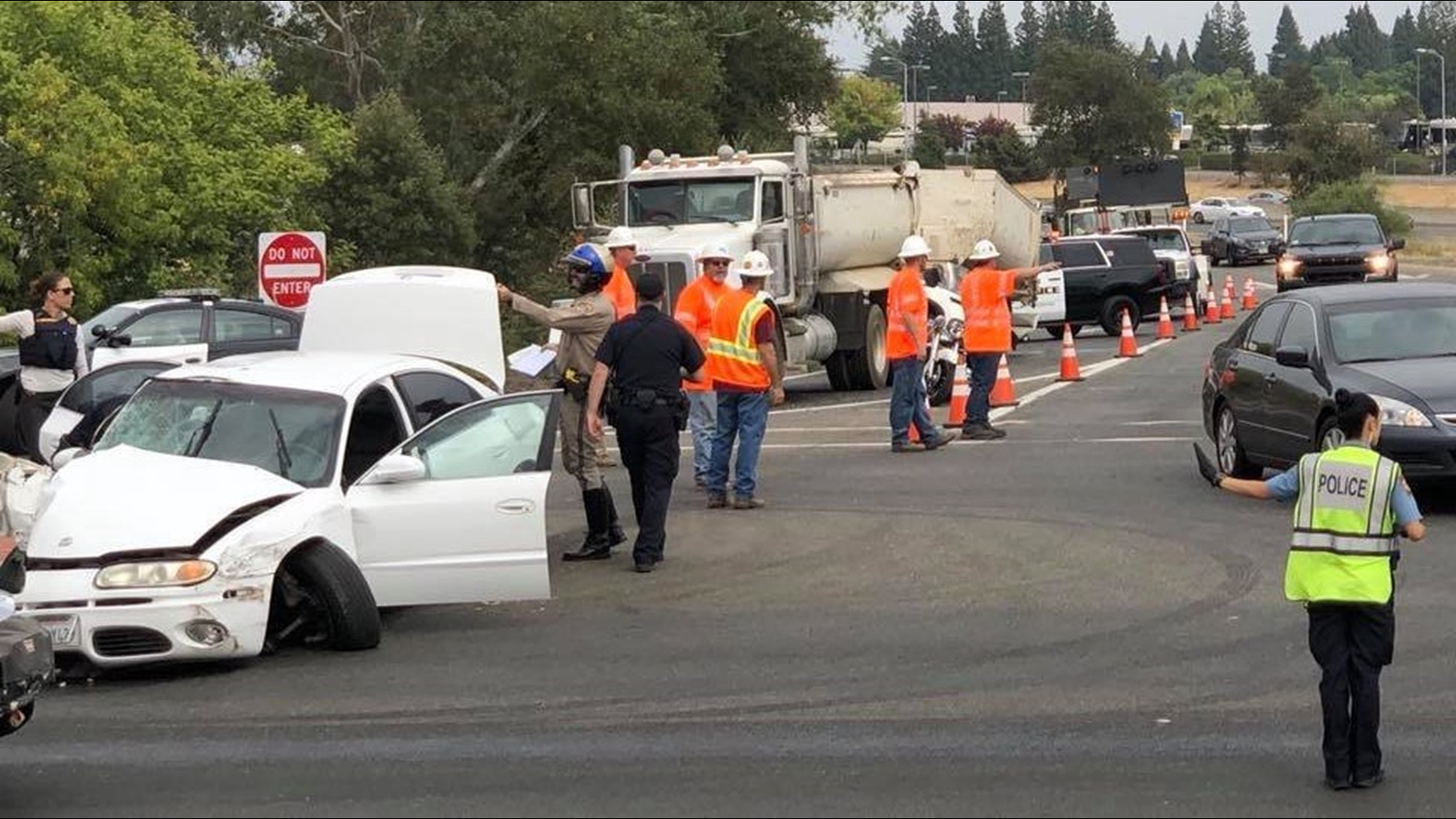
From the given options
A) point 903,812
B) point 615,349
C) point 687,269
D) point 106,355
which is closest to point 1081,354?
point 687,269

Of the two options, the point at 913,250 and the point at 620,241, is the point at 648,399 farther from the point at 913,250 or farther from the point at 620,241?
the point at 913,250

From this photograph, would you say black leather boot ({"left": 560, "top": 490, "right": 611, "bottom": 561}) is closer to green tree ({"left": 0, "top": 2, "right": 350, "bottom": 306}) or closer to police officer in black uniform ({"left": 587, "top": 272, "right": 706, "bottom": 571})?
police officer in black uniform ({"left": 587, "top": 272, "right": 706, "bottom": 571})

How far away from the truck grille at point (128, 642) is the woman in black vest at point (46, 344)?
5.82m

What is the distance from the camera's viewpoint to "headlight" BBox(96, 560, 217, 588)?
384 inches

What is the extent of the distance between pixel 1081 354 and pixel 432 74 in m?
22.3

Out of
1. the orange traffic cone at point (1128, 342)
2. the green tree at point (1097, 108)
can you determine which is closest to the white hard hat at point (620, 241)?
the orange traffic cone at point (1128, 342)

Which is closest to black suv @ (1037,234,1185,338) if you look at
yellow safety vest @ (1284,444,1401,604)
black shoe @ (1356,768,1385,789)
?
yellow safety vest @ (1284,444,1401,604)

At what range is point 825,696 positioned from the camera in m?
9.35

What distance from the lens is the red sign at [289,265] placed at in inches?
914

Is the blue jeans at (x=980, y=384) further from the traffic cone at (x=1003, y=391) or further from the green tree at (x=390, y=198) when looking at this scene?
the green tree at (x=390, y=198)

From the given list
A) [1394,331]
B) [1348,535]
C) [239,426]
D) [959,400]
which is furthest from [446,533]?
[959,400]

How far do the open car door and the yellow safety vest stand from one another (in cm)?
439

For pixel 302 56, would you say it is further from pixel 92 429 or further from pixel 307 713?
pixel 307 713

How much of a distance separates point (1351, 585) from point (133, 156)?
20640mm
